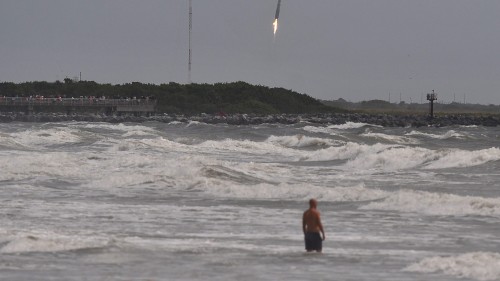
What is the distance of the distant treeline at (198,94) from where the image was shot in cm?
14888

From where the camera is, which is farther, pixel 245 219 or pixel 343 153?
pixel 343 153

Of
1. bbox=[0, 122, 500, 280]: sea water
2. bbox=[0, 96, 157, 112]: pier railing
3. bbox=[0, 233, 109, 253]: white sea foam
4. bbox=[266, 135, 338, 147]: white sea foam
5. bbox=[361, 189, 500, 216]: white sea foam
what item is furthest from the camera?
bbox=[0, 96, 157, 112]: pier railing

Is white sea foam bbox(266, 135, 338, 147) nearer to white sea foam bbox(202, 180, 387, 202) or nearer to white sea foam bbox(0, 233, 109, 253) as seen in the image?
white sea foam bbox(202, 180, 387, 202)

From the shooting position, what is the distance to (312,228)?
1834cm

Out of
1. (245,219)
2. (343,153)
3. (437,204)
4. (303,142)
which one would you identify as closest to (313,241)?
(245,219)

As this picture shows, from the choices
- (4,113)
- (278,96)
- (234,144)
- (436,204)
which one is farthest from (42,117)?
(436,204)

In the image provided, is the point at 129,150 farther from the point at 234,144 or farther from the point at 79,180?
the point at 79,180

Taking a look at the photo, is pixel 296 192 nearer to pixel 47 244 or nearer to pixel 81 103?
pixel 47 244

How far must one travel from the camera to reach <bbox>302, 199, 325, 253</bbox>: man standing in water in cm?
1823

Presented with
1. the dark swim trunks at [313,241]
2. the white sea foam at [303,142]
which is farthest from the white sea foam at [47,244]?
the white sea foam at [303,142]

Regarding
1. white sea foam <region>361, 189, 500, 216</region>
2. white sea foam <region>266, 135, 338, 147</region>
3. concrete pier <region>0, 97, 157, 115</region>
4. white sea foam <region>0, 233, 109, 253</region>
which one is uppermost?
concrete pier <region>0, 97, 157, 115</region>

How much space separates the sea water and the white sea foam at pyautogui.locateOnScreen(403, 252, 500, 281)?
2cm

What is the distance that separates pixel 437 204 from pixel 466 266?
30.3 feet

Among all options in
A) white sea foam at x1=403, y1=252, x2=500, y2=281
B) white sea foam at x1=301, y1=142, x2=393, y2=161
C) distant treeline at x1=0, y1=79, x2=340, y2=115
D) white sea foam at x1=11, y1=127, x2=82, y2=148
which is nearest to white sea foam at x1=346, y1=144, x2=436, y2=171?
white sea foam at x1=301, y1=142, x2=393, y2=161
